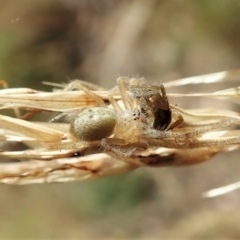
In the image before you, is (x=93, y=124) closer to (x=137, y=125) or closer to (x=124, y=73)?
(x=137, y=125)

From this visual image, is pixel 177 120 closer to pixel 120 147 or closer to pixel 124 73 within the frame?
pixel 120 147

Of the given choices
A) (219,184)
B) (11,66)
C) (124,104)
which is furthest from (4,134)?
(219,184)

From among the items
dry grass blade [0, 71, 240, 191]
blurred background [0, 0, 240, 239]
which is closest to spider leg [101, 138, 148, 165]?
dry grass blade [0, 71, 240, 191]

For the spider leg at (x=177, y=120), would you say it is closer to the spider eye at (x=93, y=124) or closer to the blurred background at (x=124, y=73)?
the spider eye at (x=93, y=124)

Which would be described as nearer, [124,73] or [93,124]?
[93,124]

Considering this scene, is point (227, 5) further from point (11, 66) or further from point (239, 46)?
point (11, 66)

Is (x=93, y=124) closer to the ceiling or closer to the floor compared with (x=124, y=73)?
closer to the floor

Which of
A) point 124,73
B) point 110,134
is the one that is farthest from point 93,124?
point 124,73

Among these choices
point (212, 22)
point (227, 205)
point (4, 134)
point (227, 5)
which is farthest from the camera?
point (227, 205)
